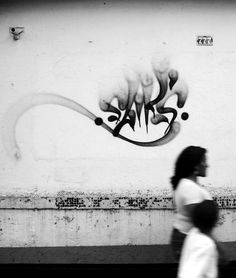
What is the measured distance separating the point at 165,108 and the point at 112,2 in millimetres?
1397

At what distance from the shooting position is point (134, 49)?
6.80 metres

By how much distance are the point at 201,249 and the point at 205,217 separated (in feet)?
0.78

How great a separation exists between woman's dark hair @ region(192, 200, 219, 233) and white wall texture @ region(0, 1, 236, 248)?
3308mm

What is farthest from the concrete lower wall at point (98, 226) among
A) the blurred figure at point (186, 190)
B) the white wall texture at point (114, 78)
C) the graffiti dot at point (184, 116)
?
the blurred figure at point (186, 190)

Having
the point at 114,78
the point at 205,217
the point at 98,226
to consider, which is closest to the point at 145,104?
the point at 114,78

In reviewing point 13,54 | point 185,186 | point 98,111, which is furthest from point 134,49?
point 185,186

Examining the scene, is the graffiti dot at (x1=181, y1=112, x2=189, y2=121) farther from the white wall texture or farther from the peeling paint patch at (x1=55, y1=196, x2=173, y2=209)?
the peeling paint patch at (x1=55, y1=196, x2=173, y2=209)

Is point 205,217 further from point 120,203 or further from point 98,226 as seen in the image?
point 98,226

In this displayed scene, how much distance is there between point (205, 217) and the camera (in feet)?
11.3

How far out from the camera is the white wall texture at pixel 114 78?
22.3 feet

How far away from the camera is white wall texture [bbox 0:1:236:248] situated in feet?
22.3

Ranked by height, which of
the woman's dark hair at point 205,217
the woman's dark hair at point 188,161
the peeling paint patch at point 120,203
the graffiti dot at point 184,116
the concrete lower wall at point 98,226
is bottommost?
the concrete lower wall at point 98,226

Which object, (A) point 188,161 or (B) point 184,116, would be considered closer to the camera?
(A) point 188,161

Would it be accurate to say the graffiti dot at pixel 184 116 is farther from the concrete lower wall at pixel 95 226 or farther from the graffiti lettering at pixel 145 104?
the concrete lower wall at pixel 95 226
